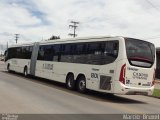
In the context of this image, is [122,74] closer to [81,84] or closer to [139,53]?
[139,53]

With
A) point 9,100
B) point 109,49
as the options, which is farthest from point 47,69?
point 9,100

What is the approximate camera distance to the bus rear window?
58.9 feet

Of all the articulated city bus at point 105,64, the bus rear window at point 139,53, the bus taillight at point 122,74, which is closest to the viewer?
the bus taillight at point 122,74

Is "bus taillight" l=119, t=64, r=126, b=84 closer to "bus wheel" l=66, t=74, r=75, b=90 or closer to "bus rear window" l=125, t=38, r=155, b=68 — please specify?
"bus rear window" l=125, t=38, r=155, b=68

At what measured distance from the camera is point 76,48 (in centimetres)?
2209

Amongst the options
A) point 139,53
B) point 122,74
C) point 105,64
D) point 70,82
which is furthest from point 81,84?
point 139,53

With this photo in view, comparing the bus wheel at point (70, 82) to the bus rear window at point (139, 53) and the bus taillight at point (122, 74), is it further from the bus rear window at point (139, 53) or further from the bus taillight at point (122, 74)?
the bus rear window at point (139, 53)

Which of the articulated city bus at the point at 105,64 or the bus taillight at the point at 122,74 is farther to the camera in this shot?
the articulated city bus at the point at 105,64

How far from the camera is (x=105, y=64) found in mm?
18781

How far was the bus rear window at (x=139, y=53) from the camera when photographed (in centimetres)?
1794

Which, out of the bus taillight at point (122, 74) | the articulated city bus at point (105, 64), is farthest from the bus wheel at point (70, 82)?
the bus taillight at point (122, 74)

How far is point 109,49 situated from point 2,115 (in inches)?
A: 328

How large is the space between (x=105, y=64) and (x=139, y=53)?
1712mm

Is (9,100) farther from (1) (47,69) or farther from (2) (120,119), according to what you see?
(1) (47,69)
